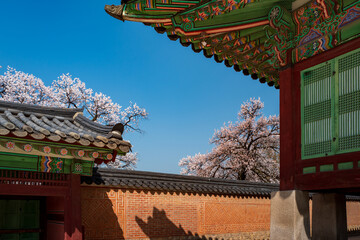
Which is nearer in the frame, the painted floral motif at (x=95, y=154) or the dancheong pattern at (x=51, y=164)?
the painted floral motif at (x=95, y=154)

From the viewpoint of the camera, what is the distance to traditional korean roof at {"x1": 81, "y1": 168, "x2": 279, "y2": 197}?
1125 centimetres

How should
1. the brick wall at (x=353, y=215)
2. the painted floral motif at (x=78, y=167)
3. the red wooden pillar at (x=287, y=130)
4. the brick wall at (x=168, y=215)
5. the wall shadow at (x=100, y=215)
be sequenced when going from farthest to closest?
the brick wall at (x=353, y=215)
the brick wall at (x=168, y=215)
the wall shadow at (x=100, y=215)
the painted floral motif at (x=78, y=167)
the red wooden pillar at (x=287, y=130)

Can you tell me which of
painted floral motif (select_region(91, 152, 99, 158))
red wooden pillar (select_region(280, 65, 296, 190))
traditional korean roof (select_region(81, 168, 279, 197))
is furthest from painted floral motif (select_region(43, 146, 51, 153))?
traditional korean roof (select_region(81, 168, 279, 197))

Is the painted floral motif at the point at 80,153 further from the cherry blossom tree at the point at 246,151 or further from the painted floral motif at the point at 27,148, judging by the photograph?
the cherry blossom tree at the point at 246,151

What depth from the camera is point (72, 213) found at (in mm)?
6918

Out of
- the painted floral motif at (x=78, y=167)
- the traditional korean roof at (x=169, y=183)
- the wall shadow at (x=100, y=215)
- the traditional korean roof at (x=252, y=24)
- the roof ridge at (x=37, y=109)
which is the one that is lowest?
the wall shadow at (x=100, y=215)

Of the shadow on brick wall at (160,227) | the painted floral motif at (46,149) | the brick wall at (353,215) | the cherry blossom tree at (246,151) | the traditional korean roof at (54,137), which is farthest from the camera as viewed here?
A: the cherry blossom tree at (246,151)

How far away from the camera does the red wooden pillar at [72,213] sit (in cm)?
687

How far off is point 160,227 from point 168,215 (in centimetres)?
53

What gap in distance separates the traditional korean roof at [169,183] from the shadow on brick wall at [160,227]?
967 mm

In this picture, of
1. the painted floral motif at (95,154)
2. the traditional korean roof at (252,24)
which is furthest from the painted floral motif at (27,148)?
the traditional korean roof at (252,24)

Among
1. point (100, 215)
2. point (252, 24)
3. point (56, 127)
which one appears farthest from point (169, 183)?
point (252, 24)

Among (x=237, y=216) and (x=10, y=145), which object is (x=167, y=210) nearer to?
(x=237, y=216)

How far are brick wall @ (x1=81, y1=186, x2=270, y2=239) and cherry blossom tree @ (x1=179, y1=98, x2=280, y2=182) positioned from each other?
32.4 ft
